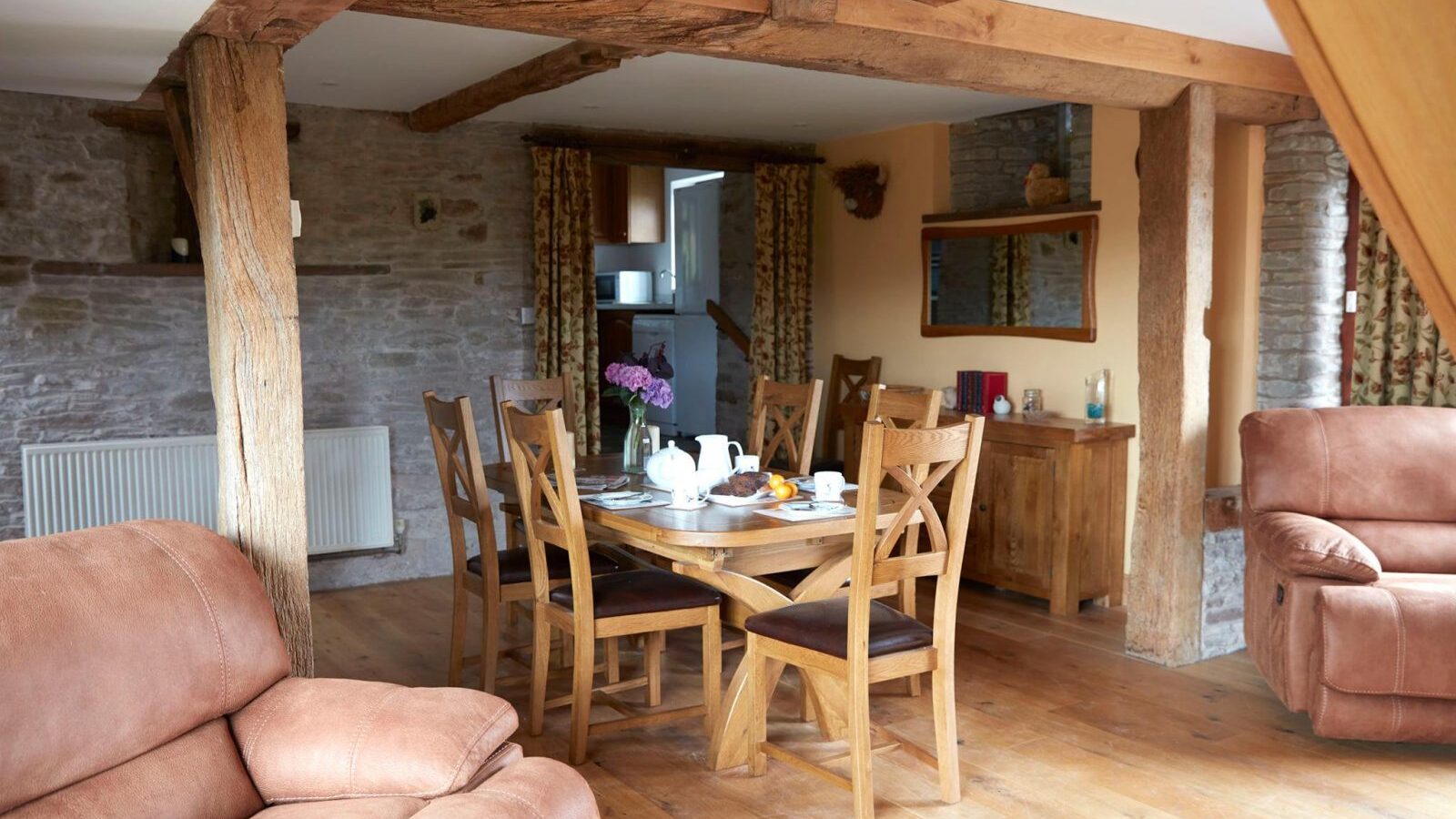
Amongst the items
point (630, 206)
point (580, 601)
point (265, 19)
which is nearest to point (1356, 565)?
point (580, 601)

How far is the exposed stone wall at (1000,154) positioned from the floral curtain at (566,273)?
6.73 feet

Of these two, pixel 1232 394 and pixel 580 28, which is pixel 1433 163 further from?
pixel 1232 394

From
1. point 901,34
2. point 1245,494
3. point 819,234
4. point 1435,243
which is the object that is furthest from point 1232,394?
point 1435,243

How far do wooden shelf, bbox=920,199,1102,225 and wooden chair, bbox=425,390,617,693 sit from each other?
294 centimetres

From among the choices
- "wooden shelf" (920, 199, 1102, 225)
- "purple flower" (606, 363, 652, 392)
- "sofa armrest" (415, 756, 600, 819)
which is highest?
"wooden shelf" (920, 199, 1102, 225)

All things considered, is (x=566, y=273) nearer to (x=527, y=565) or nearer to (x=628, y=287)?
(x=527, y=565)

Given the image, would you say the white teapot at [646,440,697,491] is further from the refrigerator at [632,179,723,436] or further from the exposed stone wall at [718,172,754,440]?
the refrigerator at [632,179,723,436]

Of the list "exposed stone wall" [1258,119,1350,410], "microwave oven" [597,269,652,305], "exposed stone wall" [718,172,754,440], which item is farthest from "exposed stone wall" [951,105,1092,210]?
"microwave oven" [597,269,652,305]

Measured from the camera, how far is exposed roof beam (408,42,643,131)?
436cm

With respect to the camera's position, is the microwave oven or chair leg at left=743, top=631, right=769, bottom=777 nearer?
chair leg at left=743, top=631, right=769, bottom=777

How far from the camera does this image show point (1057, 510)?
Answer: 532 cm

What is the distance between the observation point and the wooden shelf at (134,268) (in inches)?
207

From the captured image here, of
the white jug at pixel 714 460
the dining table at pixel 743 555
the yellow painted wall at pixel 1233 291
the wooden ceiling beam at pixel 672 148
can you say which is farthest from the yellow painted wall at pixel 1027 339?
the white jug at pixel 714 460

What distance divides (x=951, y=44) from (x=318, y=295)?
11.5 feet
